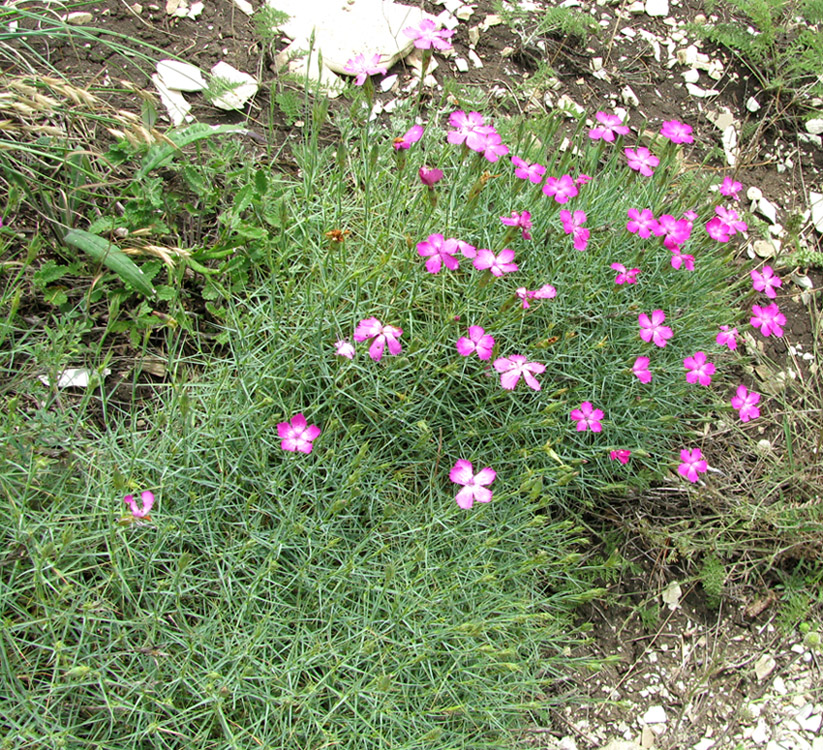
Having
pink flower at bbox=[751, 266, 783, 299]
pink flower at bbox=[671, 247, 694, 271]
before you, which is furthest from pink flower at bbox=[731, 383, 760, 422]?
pink flower at bbox=[671, 247, 694, 271]

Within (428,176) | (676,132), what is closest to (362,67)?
(428,176)

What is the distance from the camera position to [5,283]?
2.38 meters

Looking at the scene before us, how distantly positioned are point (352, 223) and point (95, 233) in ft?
2.80

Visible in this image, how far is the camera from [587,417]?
2.29 m

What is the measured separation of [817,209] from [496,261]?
7.14ft

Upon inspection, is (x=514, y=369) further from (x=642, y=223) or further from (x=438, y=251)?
(x=642, y=223)

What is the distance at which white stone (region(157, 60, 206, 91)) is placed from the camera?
9.47 feet

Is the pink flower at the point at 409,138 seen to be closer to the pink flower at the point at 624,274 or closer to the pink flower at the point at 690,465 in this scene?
the pink flower at the point at 624,274

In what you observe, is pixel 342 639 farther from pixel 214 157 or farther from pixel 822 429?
pixel 822 429

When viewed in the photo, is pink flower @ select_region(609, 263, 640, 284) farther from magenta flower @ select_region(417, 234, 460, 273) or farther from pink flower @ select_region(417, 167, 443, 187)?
pink flower @ select_region(417, 167, 443, 187)

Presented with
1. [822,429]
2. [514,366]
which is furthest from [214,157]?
[822,429]

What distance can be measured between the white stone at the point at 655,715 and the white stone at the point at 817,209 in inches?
91.4

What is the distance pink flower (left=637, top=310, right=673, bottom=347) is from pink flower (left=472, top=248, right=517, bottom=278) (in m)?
0.50

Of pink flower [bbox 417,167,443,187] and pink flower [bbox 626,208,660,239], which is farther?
pink flower [bbox 626,208,660,239]
